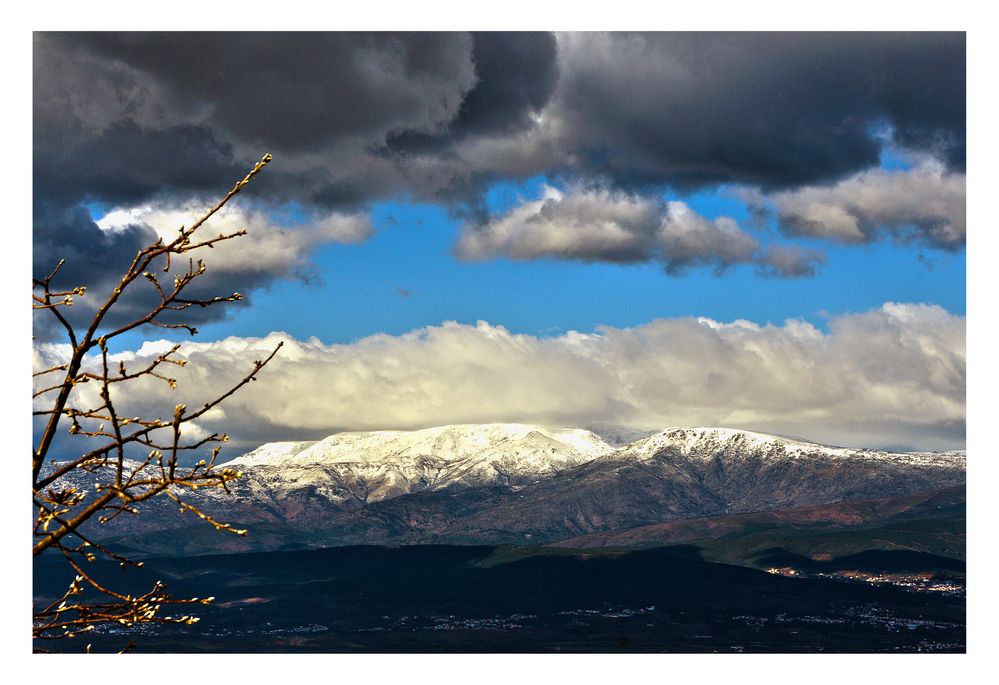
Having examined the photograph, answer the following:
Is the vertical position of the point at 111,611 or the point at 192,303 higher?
the point at 192,303

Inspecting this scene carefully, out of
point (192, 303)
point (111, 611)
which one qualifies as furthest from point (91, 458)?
point (111, 611)

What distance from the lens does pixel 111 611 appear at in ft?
31.4

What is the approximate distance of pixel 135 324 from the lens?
25.4ft
